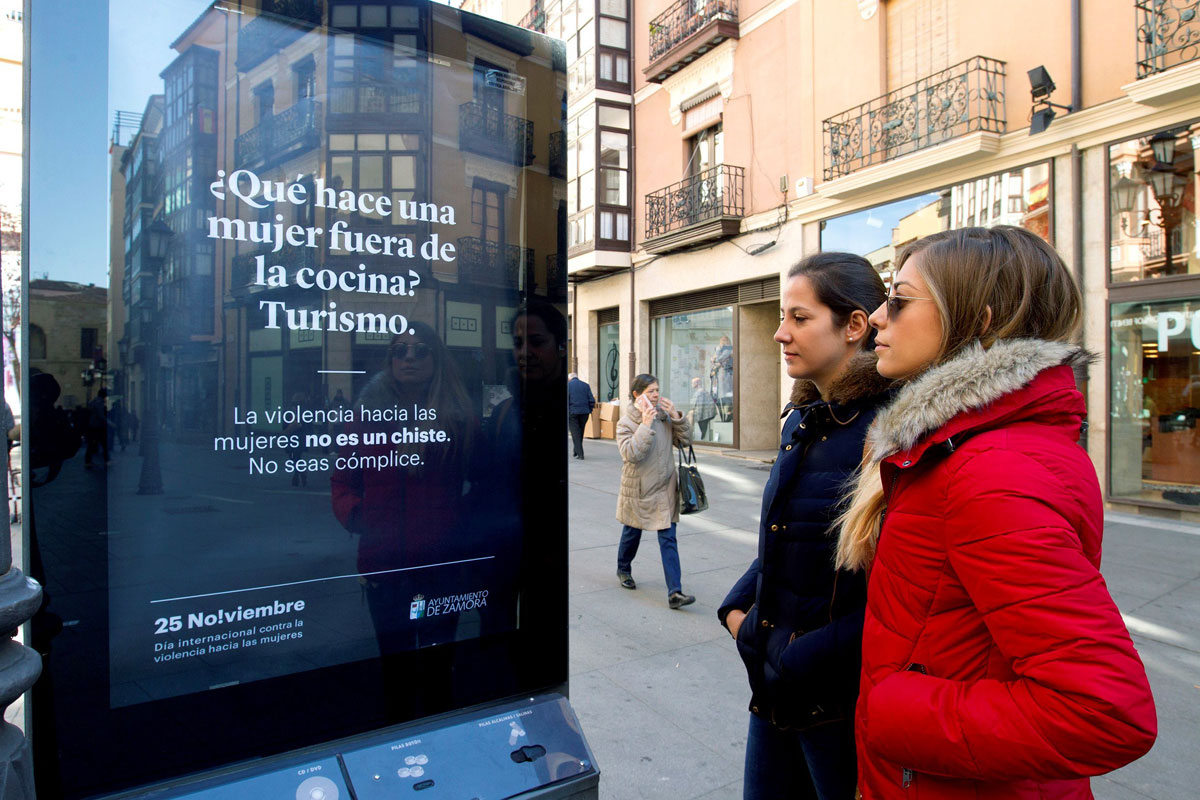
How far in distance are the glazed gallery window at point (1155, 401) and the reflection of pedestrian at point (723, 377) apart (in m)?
7.07

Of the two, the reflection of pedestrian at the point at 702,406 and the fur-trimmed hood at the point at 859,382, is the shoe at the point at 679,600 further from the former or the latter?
the reflection of pedestrian at the point at 702,406

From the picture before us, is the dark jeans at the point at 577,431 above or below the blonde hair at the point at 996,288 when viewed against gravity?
below

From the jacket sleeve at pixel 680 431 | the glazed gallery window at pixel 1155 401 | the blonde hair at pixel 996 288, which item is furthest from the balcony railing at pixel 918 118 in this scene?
the blonde hair at pixel 996 288

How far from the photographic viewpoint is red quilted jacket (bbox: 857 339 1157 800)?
1.05m

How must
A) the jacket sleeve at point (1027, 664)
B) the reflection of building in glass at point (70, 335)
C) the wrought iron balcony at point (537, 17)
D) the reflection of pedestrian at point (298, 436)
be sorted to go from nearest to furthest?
the jacket sleeve at point (1027, 664) < the reflection of building in glass at point (70, 335) < the reflection of pedestrian at point (298, 436) < the wrought iron balcony at point (537, 17)

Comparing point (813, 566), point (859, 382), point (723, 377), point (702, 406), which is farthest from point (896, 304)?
point (702, 406)

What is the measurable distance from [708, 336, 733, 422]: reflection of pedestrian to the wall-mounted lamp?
269 inches

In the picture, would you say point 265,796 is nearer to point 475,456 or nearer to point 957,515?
point 475,456

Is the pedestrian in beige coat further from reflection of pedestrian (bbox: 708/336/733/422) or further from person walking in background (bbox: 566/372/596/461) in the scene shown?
reflection of pedestrian (bbox: 708/336/733/422)

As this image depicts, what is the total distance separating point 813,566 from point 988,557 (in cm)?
75

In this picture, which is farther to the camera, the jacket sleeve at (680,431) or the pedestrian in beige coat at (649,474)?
the jacket sleeve at (680,431)

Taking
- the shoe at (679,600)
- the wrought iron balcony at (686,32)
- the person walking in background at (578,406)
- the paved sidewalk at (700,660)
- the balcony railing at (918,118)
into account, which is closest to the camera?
the paved sidewalk at (700,660)

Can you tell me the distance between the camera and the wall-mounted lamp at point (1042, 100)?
29.6ft

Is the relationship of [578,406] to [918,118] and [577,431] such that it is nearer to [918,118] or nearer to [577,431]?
[577,431]
